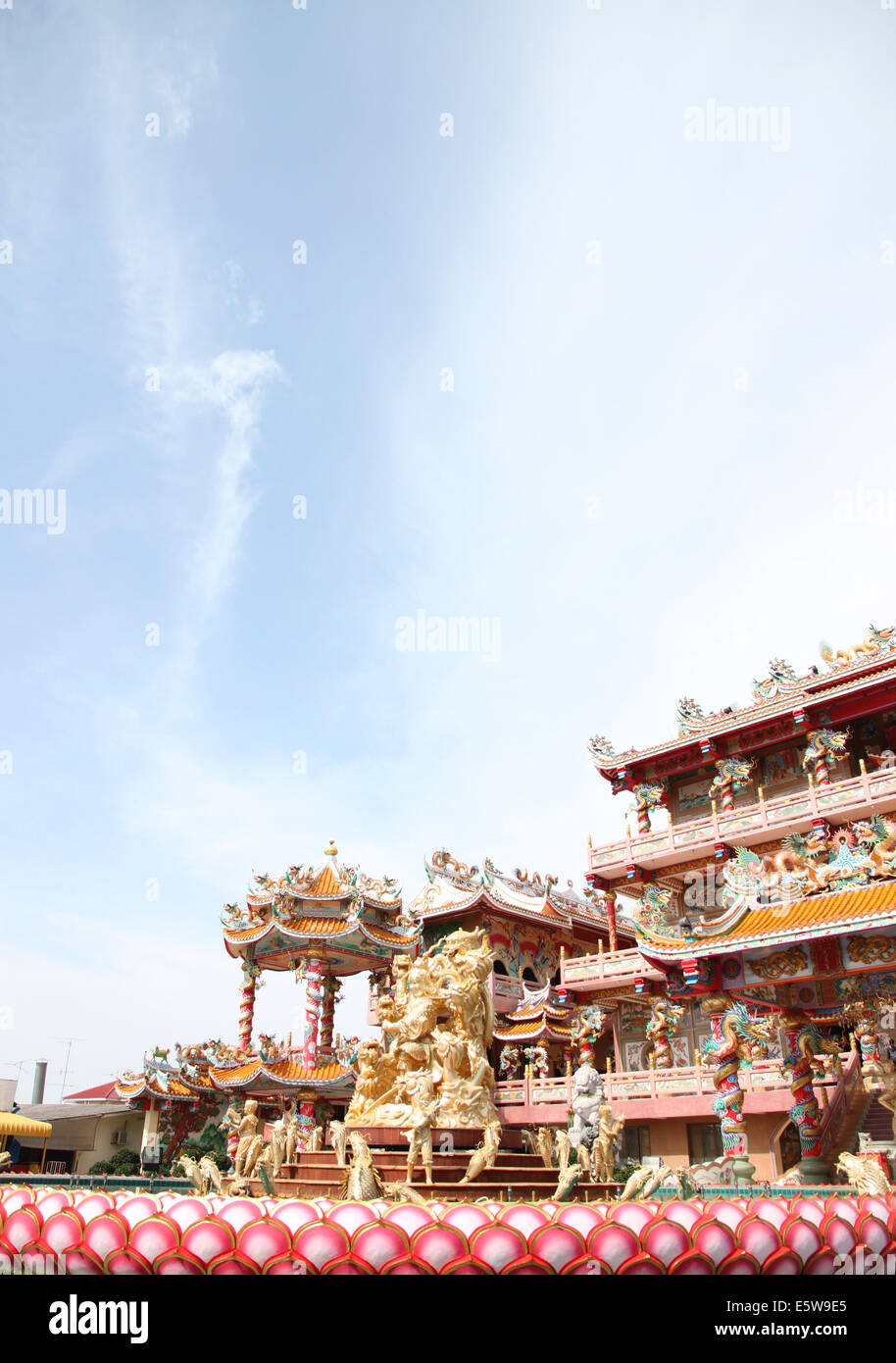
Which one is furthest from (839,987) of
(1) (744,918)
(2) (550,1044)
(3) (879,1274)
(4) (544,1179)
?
(2) (550,1044)

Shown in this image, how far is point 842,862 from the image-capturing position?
12.7 metres

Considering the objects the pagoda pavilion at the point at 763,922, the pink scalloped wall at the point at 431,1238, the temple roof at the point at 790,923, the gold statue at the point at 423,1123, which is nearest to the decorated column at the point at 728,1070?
the pagoda pavilion at the point at 763,922

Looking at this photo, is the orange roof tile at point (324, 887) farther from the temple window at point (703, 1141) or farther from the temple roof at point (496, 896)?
the temple window at point (703, 1141)

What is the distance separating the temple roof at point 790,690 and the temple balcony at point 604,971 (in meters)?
6.29

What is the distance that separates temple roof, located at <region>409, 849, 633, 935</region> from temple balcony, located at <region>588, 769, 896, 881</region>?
16.0ft

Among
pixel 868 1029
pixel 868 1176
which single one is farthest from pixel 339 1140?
pixel 868 1029

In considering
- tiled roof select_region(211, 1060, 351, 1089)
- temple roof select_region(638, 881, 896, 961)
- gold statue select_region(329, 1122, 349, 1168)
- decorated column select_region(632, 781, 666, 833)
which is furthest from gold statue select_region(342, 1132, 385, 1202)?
decorated column select_region(632, 781, 666, 833)

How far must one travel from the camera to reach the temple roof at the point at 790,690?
2462 cm

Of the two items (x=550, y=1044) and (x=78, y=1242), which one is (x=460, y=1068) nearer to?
(x=78, y=1242)

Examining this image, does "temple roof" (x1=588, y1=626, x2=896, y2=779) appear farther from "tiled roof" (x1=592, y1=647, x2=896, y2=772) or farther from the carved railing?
the carved railing

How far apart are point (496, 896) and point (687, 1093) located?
41.3 ft

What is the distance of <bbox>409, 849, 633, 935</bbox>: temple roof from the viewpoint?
3297cm
